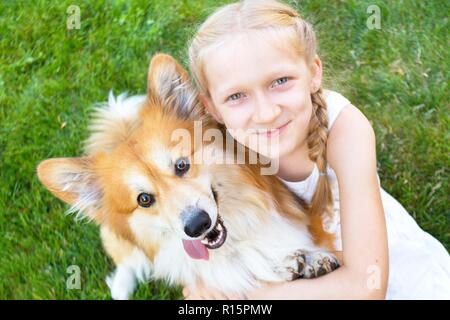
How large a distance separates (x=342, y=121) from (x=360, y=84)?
1.31m

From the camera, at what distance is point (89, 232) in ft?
11.2

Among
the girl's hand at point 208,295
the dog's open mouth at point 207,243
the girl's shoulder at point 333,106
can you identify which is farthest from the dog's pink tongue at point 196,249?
the girl's shoulder at point 333,106

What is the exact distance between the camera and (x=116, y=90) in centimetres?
388

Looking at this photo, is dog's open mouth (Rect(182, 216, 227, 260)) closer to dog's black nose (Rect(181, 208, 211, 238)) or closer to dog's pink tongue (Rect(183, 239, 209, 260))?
dog's pink tongue (Rect(183, 239, 209, 260))

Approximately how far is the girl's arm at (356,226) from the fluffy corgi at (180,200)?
114 millimetres

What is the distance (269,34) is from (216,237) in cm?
94

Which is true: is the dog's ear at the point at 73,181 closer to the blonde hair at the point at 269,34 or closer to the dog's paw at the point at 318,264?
the blonde hair at the point at 269,34

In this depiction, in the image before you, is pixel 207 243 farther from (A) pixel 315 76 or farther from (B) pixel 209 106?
(A) pixel 315 76

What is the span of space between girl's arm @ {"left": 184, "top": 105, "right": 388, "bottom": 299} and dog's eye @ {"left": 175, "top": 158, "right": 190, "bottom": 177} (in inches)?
27.3

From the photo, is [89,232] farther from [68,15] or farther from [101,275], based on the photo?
[68,15]

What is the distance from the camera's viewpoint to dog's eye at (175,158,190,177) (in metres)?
2.35

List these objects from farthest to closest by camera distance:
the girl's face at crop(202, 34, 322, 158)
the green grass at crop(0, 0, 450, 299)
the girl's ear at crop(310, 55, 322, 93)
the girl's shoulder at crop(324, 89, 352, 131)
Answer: the green grass at crop(0, 0, 450, 299), the girl's shoulder at crop(324, 89, 352, 131), the girl's ear at crop(310, 55, 322, 93), the girl's face at crop(202, 34, 322, 158)

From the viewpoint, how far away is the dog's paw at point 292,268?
2.60m

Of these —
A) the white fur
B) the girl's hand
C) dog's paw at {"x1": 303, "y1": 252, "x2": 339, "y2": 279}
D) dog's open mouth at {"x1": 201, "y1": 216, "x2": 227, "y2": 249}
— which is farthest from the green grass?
dog's paw at {"x1": 303, "y1": 252, "x2": 339, "y2": 279}
